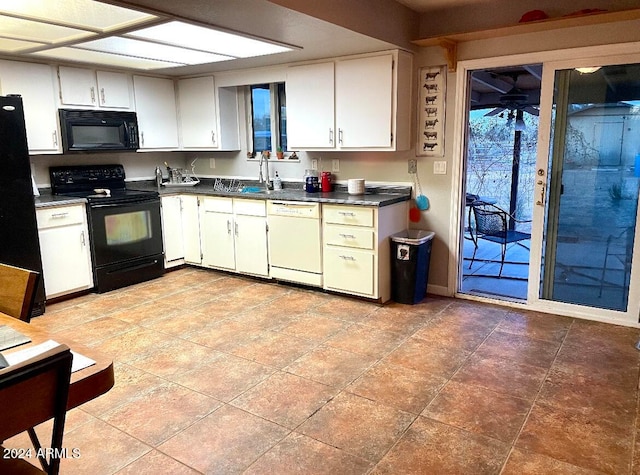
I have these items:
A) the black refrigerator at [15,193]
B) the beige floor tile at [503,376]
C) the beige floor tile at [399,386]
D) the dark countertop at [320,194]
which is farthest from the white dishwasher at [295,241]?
the black refrigerator at [15,193]

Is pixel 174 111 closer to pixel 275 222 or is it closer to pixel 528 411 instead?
pixel 275 222

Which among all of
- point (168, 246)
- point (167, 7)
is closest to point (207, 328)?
point (168, 246)

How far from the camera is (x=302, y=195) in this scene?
4461 mm

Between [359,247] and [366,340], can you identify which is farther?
[359,247]

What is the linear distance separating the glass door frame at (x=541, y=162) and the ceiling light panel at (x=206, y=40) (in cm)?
156

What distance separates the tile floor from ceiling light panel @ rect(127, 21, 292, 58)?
209 cm

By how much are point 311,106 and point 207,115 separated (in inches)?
55.9

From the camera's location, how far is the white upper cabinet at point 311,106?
4293mm

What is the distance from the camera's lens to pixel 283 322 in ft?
12.1

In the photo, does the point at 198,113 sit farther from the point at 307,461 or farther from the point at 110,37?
the point at 307,461

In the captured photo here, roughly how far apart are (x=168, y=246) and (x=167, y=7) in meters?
2.84

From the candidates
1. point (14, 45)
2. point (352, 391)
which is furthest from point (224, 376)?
point (14, 45)

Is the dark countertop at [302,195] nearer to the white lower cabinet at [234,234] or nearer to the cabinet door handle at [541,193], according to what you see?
the white lower cabinet at [234,234]

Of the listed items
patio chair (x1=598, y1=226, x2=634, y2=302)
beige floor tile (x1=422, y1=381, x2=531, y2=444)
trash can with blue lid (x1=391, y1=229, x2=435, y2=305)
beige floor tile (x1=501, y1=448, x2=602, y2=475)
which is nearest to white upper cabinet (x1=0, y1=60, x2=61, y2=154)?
trash can with blue lid (x1=391, y1=229, x2=435, y2=305)
